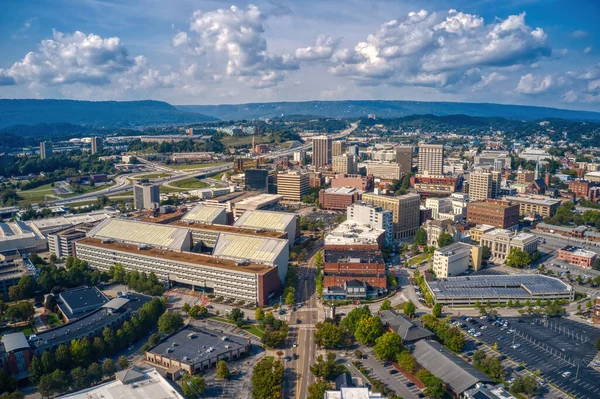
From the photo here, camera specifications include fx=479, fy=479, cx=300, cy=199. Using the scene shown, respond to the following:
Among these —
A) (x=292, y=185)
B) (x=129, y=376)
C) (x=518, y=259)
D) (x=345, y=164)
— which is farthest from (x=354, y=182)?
(x=129, y=376)

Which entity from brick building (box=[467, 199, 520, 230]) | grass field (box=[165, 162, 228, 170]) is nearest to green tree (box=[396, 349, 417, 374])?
brick building (box=[467, 199, 520, 230])

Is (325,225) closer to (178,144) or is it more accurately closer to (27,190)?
(27,190)

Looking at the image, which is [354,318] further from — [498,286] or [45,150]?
[45,150]

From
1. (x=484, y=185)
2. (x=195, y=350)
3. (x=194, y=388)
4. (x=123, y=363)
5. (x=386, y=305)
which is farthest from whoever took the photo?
(x=484, y=185)

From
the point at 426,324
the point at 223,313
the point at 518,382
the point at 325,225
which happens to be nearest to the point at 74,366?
the point at 223,313

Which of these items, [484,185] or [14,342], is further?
[484,185]

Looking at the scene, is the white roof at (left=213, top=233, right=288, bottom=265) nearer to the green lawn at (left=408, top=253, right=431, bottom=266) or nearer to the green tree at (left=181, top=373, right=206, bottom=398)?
the green tree at (left=181, top=373, right=206, bottom=398)
